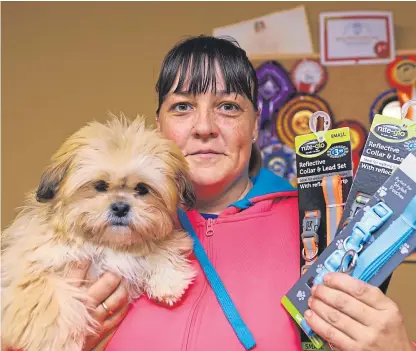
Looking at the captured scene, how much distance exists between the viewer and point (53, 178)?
1363mm

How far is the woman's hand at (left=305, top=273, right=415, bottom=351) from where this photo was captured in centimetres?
103

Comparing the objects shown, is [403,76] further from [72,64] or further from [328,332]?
[328,332]

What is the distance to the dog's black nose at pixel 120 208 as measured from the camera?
4.23ft

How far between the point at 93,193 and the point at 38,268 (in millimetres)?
238

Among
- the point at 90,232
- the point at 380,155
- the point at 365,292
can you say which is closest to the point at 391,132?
the point at 380,155

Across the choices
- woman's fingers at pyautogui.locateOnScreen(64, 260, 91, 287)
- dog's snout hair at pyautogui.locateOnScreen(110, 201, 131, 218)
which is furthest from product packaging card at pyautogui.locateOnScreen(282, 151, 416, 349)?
woman's fingers at pyautogui.locateOnScreen(64, 260, 91, 287)

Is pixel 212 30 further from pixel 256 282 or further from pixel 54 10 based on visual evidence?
pixel 256 282

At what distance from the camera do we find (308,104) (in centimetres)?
285

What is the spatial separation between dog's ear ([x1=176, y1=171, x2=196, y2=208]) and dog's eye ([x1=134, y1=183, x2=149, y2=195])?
104 millimetres

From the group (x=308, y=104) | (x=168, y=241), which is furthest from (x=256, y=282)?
(x=308, y=104)

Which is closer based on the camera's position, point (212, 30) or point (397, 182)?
point (397, 182)

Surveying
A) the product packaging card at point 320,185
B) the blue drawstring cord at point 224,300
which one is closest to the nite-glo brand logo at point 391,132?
the product packaging card at point 320,185

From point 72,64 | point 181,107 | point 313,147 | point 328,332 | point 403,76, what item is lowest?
point 328,332

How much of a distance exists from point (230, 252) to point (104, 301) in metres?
0.36
